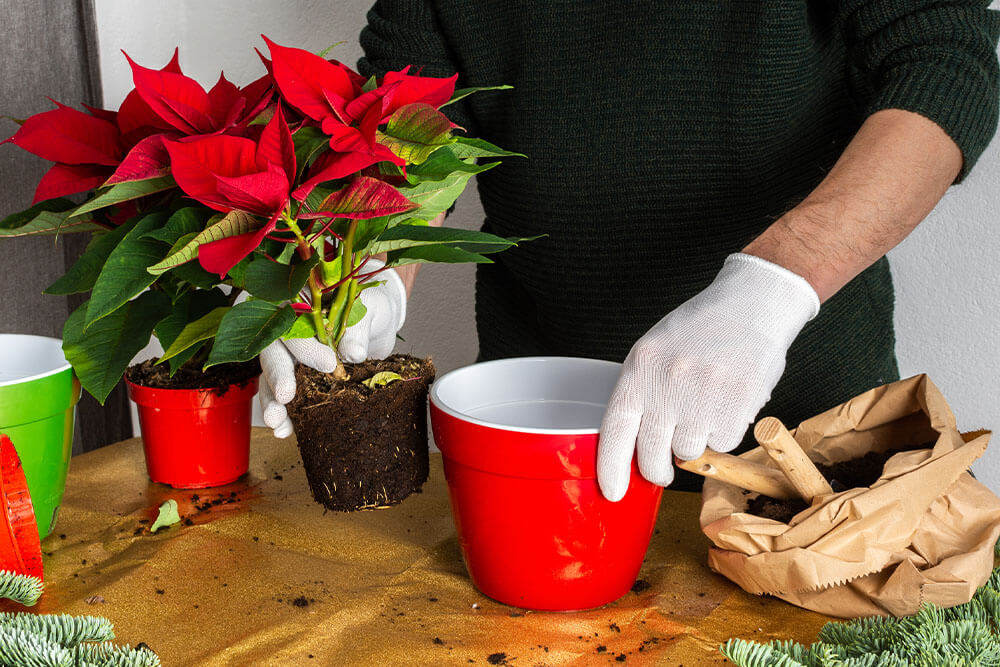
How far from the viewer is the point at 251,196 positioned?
0.60 m

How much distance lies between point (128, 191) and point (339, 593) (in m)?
0.38

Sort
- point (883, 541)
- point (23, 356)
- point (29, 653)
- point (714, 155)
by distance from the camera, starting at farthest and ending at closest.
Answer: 1. point (714, 155)
2. point (23, 356)
3. point (883, 541)
4. point (29, 653)

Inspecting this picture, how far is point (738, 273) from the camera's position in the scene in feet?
2.50

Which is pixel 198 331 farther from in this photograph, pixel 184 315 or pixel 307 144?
pixel 307 144

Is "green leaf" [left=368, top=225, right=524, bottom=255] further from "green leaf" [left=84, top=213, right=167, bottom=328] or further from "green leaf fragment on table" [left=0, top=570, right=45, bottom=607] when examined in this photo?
"green leaf fragment on table" [left=0, top=570, right=45, bottom=607]

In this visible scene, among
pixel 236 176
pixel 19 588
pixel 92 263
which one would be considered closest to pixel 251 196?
pixel 236 176

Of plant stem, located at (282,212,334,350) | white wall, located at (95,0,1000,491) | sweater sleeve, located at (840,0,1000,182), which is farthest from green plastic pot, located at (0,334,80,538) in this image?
sweater sleeve, located at (840,0,1000,182)

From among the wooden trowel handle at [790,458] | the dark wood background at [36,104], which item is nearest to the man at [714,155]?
the wooden trowel handle at [790,458]

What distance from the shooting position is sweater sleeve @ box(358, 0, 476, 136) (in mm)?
1152

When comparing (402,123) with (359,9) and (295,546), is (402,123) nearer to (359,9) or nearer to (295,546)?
(295,546)

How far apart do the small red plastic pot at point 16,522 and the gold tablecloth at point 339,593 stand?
0.04 metres

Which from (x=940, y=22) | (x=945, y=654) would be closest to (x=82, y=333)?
(x=945, y=654)

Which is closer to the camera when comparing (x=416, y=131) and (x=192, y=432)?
(x=416, y=131)

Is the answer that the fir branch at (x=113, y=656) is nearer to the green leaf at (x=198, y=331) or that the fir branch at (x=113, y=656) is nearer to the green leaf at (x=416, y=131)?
the green leaf at (x=198, y=331)
